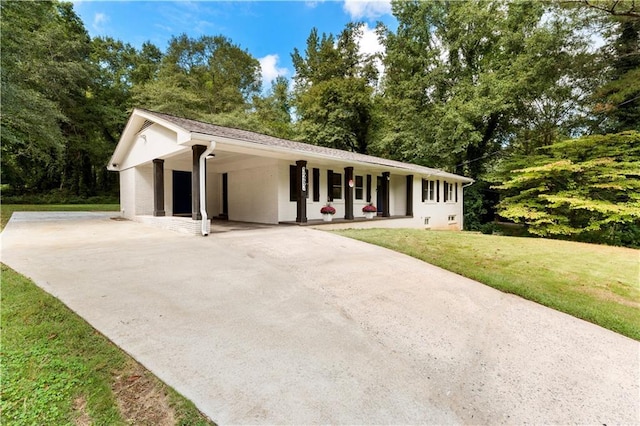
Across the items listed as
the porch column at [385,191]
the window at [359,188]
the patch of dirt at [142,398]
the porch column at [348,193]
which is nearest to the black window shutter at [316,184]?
the porch column at [348,193]

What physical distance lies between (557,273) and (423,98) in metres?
18.1

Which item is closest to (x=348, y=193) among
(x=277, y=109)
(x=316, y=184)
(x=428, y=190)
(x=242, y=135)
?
(x=316, y=184)

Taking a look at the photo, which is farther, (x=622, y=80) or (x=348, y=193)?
(x=622, y=80)

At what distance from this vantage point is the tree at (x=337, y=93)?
23484 mm

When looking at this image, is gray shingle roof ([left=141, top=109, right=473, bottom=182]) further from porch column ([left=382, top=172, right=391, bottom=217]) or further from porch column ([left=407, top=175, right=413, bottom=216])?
porch column ([left=382, top=172, right=391, bottom=217])

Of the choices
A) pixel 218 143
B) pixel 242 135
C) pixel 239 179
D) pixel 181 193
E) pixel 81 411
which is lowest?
pixel 81 411

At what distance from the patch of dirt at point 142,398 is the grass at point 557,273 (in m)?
4.58

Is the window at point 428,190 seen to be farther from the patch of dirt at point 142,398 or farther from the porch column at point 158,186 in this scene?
the patch of dirt at point 142,398

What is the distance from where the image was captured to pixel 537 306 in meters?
3.85

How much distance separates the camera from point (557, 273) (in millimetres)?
5480

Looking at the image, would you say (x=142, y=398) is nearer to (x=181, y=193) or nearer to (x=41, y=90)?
(x=181, y=193)

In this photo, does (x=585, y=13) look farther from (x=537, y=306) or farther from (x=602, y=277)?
(x=537, y=306)

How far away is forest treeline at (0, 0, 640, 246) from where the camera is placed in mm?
12367

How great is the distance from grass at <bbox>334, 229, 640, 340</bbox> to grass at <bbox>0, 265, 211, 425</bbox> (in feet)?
15.1
